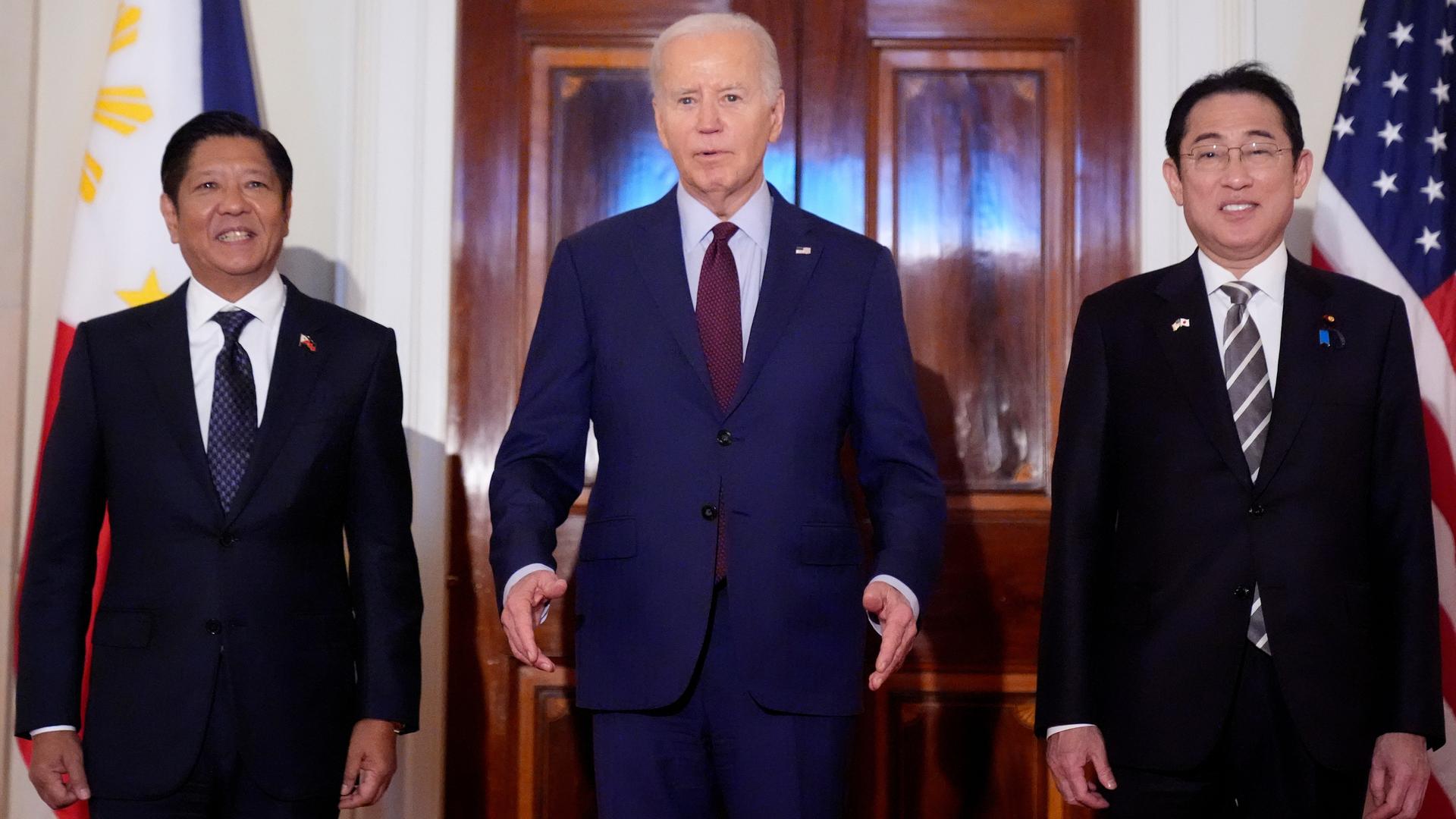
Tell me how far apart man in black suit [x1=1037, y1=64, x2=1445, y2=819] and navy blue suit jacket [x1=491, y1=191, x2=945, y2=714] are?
0.34 meters

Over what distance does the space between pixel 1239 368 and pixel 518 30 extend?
7.14ft

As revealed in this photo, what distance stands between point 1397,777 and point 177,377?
84.3 inches

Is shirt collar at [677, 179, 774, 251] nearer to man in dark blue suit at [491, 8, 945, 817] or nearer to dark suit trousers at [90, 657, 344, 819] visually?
man in dark blue suit at [491, 8, 945, 817]

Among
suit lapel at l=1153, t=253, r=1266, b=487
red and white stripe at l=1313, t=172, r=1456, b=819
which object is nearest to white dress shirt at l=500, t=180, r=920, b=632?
suit lapel at l=1153, t=253, r=1266, b=487

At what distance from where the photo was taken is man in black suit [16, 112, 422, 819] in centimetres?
248

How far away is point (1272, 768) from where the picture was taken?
2314mm

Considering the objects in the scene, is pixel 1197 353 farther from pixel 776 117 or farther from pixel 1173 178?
pixel 776 117

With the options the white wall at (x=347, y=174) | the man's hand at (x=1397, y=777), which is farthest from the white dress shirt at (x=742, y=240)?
the white wall at (x=347, y=174)

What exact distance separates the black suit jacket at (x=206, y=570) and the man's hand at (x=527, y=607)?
53cm

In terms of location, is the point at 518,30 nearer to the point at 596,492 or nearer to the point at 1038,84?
the point at 1038,84

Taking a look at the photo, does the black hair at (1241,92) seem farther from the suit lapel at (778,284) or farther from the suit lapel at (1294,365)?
the suit lapel at (778,284)

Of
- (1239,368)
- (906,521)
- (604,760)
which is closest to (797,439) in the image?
(906,521)

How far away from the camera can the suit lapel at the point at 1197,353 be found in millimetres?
2434

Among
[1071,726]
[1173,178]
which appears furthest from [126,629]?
[1173,178]
